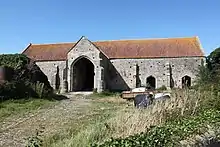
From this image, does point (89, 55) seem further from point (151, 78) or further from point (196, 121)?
point (196, 121)

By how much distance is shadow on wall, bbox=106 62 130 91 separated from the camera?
37500mm

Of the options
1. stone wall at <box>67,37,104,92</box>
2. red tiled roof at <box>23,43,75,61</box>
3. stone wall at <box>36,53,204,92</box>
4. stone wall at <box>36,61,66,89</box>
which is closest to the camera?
stone wall at <box>67,37,104,92</box>

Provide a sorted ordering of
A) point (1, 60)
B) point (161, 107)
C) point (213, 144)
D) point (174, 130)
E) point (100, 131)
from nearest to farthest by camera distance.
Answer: point (174, 130)
point (213, 144)
point (100, 131)
point (161, 107)
point (1, 60)

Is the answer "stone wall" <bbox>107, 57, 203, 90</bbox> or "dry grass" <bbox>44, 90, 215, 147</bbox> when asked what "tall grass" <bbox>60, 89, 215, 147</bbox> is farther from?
"stone wall" <bbox>107, 57, 203, 90</bbox>

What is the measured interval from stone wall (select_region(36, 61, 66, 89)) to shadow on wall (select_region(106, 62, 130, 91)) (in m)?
5.65

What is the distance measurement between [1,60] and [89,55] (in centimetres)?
999

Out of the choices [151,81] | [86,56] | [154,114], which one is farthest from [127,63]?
[154,114]

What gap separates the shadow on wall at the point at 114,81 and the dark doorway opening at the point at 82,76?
321 centimetres

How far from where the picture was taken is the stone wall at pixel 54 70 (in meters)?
37.5

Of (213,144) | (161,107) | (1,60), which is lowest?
(213,144)

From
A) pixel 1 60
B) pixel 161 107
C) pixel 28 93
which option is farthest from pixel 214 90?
pixel 1 60

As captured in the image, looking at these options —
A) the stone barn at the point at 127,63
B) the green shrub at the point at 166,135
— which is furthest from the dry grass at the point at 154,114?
the stone barn at the point at 127,63

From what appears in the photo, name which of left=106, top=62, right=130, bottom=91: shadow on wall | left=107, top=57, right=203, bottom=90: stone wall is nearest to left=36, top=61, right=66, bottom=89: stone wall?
left=106, top=62, right=130, bottom=91: shadow on wall

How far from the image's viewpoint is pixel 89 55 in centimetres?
3572
